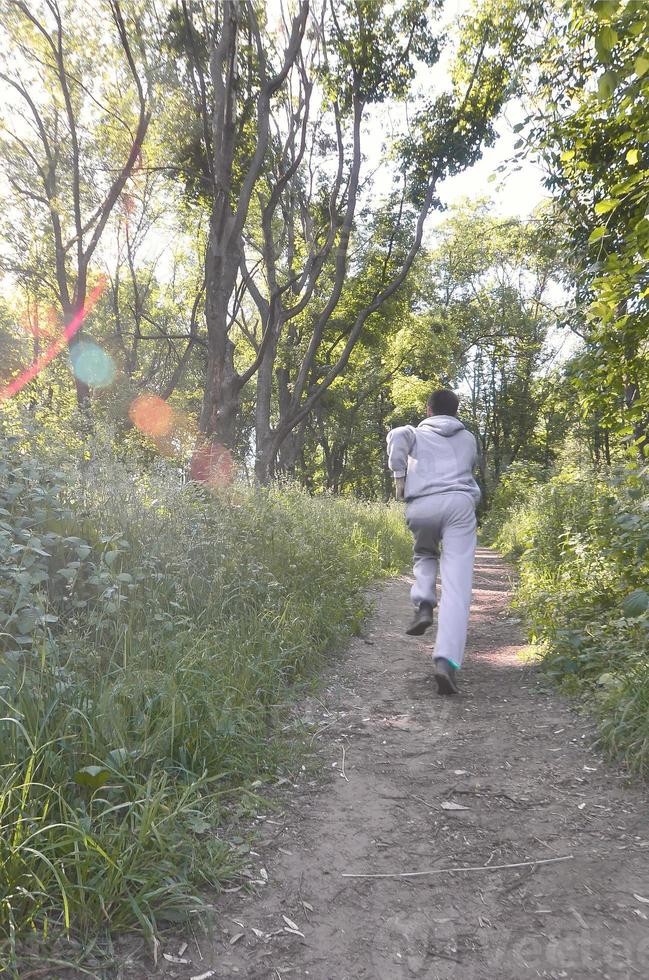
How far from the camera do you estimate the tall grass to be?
181 centimetres

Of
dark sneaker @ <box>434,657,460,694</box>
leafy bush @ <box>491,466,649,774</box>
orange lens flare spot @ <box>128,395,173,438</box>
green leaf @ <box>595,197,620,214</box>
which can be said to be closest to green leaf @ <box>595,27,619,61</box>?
green leaf @ <box>595,197,620,214</box>

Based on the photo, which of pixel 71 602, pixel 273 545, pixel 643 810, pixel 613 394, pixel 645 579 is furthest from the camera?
pixel 273 545

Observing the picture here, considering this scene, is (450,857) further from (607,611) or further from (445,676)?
(607,611)

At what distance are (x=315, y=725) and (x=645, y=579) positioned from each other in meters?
2.51

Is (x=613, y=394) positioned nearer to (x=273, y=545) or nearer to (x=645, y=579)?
(x=645, y=579)

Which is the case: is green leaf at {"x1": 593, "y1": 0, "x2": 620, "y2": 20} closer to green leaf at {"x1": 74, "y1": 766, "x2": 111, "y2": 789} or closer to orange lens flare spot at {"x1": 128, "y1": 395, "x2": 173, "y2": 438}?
green leaf at {"x1": 74, "y1": 766, "x2": 111, "y2": 789}

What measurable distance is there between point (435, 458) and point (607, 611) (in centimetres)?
180

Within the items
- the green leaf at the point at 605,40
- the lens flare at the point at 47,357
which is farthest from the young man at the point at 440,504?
the lens flare at the point at 47,357

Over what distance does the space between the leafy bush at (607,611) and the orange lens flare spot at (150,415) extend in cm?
2219

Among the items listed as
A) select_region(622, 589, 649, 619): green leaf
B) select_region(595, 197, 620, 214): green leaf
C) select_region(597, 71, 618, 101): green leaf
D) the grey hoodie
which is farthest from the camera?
the grey hoodie

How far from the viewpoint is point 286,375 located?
21.3 metres

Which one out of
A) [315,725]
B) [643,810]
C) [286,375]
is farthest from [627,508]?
[286,375]

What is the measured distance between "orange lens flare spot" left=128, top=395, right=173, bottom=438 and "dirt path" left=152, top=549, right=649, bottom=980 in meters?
24.0

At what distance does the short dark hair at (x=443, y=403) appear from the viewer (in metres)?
4.76
